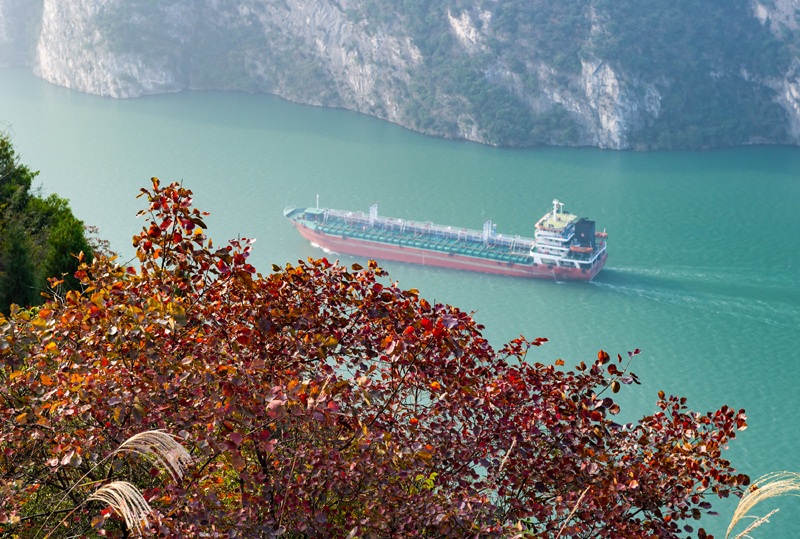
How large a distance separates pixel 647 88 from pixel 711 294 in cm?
3290

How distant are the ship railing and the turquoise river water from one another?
209cm

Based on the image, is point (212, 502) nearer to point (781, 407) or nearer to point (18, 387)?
point (18, 387)

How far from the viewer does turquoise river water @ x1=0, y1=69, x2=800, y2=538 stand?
29.5 metres

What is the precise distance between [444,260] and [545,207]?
9.14m

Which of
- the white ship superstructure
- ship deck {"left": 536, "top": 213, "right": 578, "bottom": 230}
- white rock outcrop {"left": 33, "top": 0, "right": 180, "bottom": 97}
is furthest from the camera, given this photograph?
white rock outcrop {"left": 33, "top": 0, "right": 180, "bottom": 97}

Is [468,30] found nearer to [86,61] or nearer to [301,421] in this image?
[86,61]

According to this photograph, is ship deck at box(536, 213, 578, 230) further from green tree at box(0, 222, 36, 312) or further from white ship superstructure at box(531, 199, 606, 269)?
green tree at box(0, 222, 36, 312)

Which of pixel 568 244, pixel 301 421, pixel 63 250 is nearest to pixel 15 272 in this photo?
pixel 63 250

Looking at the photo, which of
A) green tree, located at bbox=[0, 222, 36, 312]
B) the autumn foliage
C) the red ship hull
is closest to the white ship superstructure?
the red ship hull

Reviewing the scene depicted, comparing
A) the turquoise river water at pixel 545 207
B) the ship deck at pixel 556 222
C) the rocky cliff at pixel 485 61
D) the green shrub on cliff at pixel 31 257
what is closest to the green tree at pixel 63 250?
the green shrub on cliff at pixel 31 257

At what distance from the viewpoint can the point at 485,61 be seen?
2544 inches

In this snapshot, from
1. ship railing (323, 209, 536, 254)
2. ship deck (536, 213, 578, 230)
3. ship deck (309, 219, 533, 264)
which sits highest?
ship deck (536, 213, 578, 230)

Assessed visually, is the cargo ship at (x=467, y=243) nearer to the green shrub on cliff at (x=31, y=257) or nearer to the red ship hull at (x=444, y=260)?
the red ship hull at (x=444, y=260)

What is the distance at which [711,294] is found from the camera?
35312 millimetres
